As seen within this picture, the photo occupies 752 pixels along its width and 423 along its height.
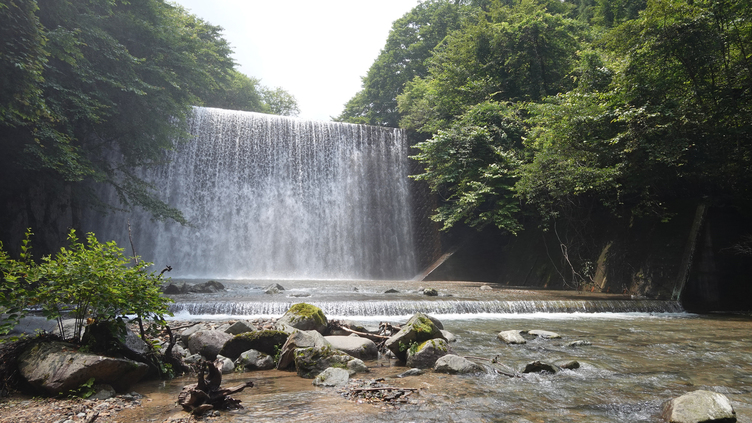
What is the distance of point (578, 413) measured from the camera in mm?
3471

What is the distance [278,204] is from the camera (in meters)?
20.7

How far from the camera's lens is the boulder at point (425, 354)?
5.13m

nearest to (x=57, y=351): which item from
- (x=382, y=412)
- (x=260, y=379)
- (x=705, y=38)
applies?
(x=260, y=379)

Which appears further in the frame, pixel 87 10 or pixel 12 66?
pixel 87 10

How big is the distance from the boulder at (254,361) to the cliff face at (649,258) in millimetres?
10505

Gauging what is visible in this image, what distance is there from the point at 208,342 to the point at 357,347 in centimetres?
208

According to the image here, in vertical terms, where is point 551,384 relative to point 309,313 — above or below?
below

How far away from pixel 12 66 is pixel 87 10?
18.5ft

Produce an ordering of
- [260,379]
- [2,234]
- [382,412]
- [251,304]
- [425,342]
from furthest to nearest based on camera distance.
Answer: [2,234]
[251,304]
[425,342]
[260,379]
[382,412]

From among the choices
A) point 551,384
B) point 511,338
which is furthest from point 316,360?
point 511,338

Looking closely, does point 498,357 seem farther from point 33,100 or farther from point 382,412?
point 33,100

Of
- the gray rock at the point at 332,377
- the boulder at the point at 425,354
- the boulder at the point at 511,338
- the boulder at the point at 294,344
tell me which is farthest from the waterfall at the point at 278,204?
the gray rock at the point at 332,377

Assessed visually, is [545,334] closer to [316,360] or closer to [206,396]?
[316,360]

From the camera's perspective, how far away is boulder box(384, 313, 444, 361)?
5.50 metres
